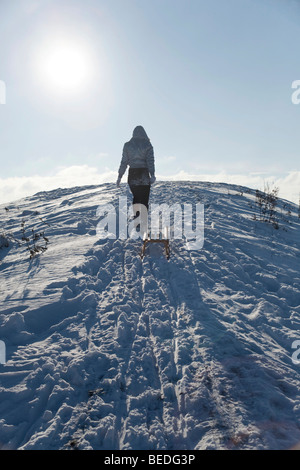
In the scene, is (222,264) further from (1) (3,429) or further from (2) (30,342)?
(1) (3,429)

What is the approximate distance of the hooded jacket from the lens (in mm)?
7043

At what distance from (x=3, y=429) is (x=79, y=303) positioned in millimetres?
1938

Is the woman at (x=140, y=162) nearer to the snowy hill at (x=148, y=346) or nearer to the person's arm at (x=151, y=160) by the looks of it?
the person's arm at (x=151, y=160)

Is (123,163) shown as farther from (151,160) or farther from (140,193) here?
(140,193)

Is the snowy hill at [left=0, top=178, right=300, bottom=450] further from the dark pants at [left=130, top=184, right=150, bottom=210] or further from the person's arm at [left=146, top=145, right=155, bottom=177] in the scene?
the person's arm at [left=146, top=145, right=155, bottom=177]

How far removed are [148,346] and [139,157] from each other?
504 centimetres

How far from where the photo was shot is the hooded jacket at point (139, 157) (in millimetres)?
7043

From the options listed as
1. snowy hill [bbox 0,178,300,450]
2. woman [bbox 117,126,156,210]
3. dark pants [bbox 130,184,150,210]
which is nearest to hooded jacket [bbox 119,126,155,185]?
woman [bbox 117,126,156,210]

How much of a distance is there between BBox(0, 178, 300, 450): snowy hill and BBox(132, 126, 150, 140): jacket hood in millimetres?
2898

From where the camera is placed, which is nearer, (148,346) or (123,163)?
(148,346)

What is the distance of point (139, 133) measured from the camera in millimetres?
7188

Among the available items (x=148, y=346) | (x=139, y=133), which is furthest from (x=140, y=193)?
(x=148, y=346)

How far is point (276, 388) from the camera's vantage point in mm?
2693

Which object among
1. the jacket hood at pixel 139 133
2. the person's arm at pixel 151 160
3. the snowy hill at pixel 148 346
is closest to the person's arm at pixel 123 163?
the jacket hood at pixel 139 133
